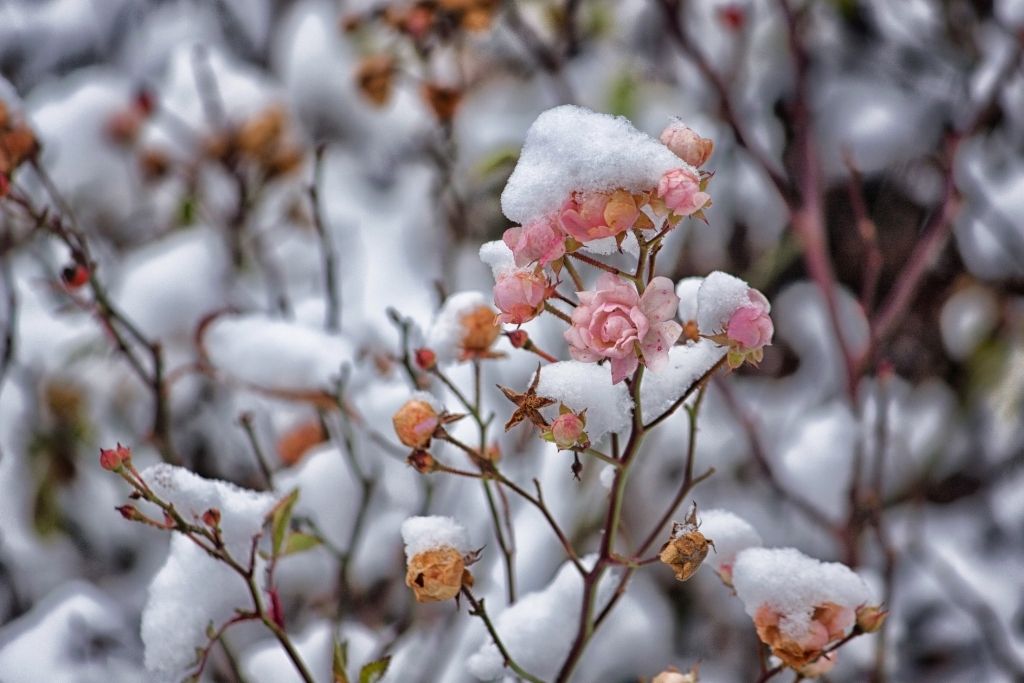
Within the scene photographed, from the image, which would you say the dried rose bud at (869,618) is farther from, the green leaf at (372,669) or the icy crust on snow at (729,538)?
the green leaf at (372,669)

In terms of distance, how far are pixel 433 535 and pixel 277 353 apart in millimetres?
509

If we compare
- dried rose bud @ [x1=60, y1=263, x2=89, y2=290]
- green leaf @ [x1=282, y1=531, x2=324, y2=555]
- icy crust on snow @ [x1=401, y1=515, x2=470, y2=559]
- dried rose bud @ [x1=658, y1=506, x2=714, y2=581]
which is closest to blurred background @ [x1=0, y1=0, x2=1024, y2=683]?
dried rose bud @ [x1=60, y1=263, x2=89, y2=290]

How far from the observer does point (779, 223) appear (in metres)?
1.50

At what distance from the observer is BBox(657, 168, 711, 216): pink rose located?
42 cm

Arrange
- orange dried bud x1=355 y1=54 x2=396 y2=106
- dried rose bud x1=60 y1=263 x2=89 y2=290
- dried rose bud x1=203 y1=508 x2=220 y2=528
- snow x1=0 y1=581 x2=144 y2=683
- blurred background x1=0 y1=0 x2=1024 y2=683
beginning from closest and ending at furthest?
dried rose bud x1=203 y1=508 x2=220 y2=528, dried rose bud x1=60 y1=263 x2=89 y2=290, snow x1=0 y1=581 x2=144 y2=683, blurred background x1=0 y1=0 x2=1024 y2=683, orange dried bud x1=355 y1=54 x2=396 y2=106

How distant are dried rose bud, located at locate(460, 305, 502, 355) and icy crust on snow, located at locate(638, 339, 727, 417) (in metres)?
0.13

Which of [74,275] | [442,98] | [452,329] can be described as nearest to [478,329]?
[452,329]

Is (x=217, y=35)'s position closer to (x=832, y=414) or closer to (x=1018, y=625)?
(x=832, y=414)

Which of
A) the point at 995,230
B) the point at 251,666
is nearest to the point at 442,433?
the point at 251,666

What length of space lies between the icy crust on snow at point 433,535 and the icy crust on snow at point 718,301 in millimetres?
194

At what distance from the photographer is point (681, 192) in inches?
16.6

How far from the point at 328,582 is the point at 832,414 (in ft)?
2.54

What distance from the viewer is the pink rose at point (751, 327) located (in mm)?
441

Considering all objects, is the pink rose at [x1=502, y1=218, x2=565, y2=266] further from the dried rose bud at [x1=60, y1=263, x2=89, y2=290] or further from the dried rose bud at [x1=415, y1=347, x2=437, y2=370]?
Answer: the dried rose bud at [x1=60, y1=263, x2=89, y2=290]
